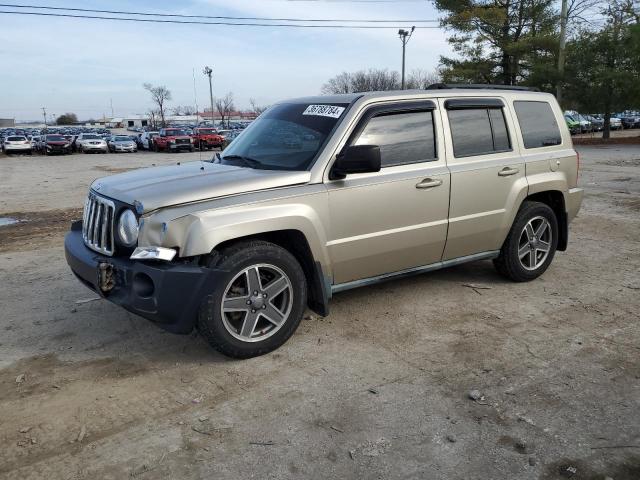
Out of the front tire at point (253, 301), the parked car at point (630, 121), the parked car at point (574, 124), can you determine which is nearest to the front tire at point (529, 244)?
the front tire at point (253, 301)

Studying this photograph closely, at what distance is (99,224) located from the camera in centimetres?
405

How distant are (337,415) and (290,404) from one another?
0.31 m

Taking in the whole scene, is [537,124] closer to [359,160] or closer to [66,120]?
[359,160]

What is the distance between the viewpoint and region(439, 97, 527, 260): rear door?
4.80 meters

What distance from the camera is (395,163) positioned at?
14.6 feet

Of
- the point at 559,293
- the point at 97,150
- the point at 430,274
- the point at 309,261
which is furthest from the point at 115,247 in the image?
the point at 97,150

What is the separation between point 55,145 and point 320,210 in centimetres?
3723

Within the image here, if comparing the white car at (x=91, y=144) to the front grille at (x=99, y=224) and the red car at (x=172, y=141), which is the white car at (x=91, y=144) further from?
the front grille at (x=99, y=224)

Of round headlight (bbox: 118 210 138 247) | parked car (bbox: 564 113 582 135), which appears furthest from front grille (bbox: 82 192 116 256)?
parked car (bbox: 564 113 582 135)

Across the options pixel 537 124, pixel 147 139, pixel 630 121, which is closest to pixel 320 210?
pixel 537 124

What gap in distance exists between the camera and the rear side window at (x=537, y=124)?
536 cm

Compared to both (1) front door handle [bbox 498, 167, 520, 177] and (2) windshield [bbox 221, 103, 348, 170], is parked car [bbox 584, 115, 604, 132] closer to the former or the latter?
(1) front door handle [bbox 498, 167, 520, 177]

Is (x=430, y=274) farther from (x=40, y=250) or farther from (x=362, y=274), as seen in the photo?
(x=40, y=250)

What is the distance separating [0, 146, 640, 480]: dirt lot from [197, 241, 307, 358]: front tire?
0.18 m
